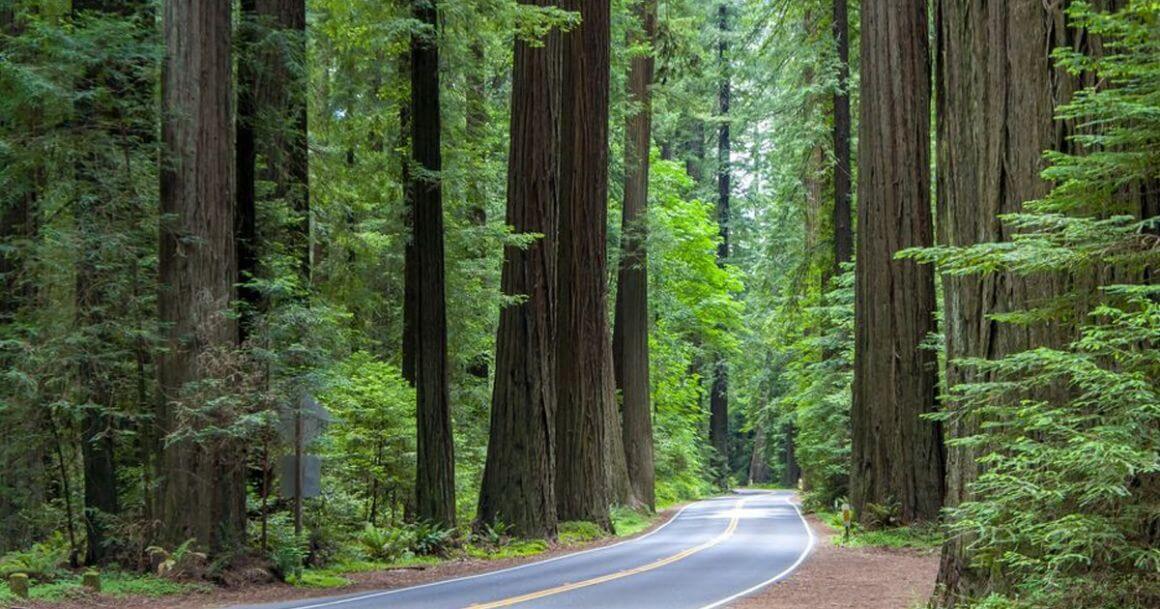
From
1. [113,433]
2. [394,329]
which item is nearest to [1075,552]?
[113,433]

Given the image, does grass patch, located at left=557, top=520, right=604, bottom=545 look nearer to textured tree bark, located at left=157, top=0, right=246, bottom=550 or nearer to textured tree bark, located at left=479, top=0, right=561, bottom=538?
textured tree bark, located at left=479, top=0, right=561, bottom=538

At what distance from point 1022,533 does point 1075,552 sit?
31cm

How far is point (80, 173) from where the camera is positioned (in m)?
13.8

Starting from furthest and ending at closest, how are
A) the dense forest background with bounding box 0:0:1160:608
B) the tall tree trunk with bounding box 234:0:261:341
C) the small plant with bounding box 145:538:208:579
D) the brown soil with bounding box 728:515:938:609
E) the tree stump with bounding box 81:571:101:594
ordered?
1. the tall tree trunk with bounding box 234:0:261:341
2. the small plant with bounding box 145:538:208:579
3. the tree stump with bounding box 81:571:101:594
4. the brown soil with bounding box 728:515:938:609
5. the dense forest background with bounding box 0:0:1160:608

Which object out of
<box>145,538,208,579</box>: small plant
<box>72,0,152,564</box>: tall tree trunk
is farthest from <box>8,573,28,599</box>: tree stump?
<box>72,0,152,564</box>: tall tree trunk

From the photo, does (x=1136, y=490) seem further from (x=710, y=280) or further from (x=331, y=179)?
(x=710, y=280)

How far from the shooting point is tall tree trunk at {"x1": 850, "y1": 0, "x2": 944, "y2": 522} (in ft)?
61.7

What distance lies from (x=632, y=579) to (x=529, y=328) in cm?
624

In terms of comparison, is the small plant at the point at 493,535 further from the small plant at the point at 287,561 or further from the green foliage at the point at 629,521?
the green foliage at the point at 629,521

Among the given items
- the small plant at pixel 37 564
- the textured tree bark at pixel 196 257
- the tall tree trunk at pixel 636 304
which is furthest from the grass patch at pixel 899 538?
the small plant at pixel 37 564

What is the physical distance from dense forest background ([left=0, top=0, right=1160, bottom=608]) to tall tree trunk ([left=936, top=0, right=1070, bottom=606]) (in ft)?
0.08

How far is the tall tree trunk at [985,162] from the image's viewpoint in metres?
7.50

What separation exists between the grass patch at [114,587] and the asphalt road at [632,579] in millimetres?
1747

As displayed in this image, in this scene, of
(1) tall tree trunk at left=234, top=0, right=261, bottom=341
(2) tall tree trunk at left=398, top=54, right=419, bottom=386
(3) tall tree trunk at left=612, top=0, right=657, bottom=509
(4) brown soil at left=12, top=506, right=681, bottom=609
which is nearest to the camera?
(4) brown soil at left=12, top=506, right=681, bottom=609
